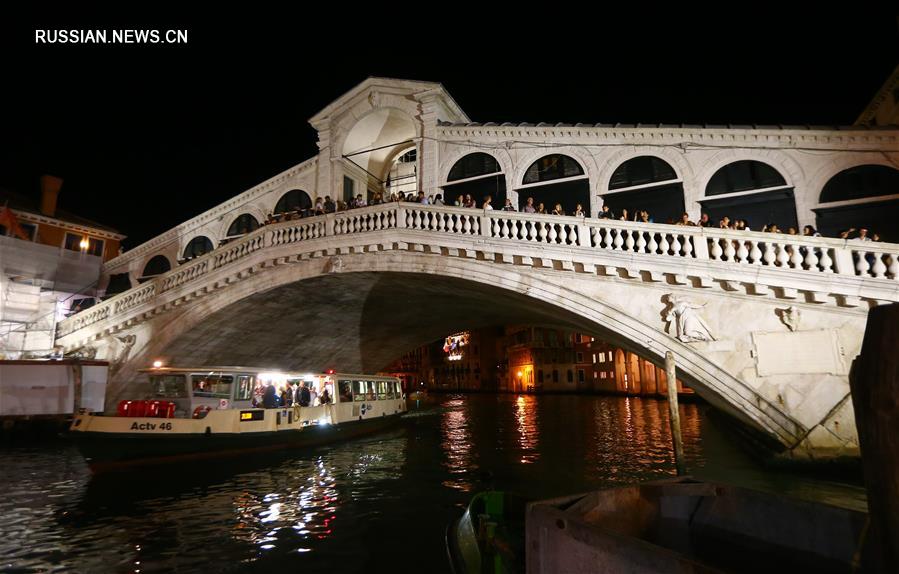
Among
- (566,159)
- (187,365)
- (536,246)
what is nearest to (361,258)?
(536,246)

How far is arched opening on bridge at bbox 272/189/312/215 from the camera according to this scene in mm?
20109

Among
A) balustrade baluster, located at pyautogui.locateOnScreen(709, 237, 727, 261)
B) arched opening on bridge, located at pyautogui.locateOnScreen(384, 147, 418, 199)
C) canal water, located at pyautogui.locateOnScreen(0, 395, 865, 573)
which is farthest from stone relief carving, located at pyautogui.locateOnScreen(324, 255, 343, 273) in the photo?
balustrade baluster, located at pyautogui.locateOnScreen(709, 237, 727, 261)

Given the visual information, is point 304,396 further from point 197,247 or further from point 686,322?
point 197,247

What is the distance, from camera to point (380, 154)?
69.4ft

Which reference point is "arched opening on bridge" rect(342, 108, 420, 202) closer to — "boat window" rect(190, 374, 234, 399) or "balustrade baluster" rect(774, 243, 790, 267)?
"boat window" rect(190, 374, 234, 399)

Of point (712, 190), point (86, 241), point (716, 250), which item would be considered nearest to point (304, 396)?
point (716, 250)

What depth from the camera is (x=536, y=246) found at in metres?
11.7

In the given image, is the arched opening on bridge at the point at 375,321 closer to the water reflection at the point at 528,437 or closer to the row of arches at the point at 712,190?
the water reflection at the point at 528,437

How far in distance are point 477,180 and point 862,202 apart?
11.1 meters

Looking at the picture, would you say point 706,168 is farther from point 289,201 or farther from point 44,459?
point 44,459

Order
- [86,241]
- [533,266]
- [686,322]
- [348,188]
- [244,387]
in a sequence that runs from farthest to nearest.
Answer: [86,241]
[348,188]
[244,387]
[533,266]
[686,322]

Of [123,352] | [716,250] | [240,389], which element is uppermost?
[716,250]

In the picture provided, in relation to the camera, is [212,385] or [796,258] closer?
[796,258]

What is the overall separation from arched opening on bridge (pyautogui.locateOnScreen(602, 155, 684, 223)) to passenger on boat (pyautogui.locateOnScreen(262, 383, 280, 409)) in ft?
39.3
